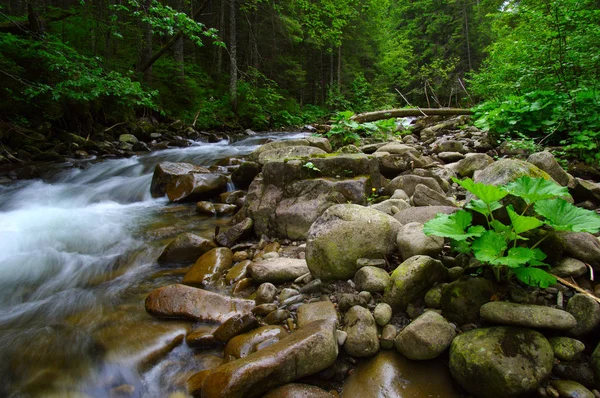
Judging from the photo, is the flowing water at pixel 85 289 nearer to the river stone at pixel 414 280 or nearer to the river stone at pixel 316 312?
the river stone at pixel 316 312

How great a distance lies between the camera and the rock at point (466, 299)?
6.60 feet

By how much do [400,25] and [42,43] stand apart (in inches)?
1301

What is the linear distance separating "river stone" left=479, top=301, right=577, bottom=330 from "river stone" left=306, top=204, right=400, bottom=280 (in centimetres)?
97

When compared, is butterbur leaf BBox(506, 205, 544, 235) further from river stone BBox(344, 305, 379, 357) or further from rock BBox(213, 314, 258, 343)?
rock BBox(213, 314, 258, 343)

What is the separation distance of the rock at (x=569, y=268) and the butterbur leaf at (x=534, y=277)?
0.23 meters

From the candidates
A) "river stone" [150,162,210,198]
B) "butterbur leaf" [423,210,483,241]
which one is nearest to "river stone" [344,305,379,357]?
"butterbur leaf" [423,210,483,241]

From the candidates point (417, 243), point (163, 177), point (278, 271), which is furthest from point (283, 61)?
point (417, 243)

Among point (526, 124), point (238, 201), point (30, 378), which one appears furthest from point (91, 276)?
point (526, 124)

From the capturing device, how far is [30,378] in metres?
2.28

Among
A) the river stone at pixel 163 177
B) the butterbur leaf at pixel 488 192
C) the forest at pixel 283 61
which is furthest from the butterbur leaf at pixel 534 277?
the river stone at pixel 163 177

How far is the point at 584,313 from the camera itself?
1.73 m

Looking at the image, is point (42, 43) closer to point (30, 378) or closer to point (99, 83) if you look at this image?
point (99, 83)

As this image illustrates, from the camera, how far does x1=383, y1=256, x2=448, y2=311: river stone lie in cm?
224

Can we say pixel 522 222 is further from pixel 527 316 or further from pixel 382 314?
pixel 382 314
